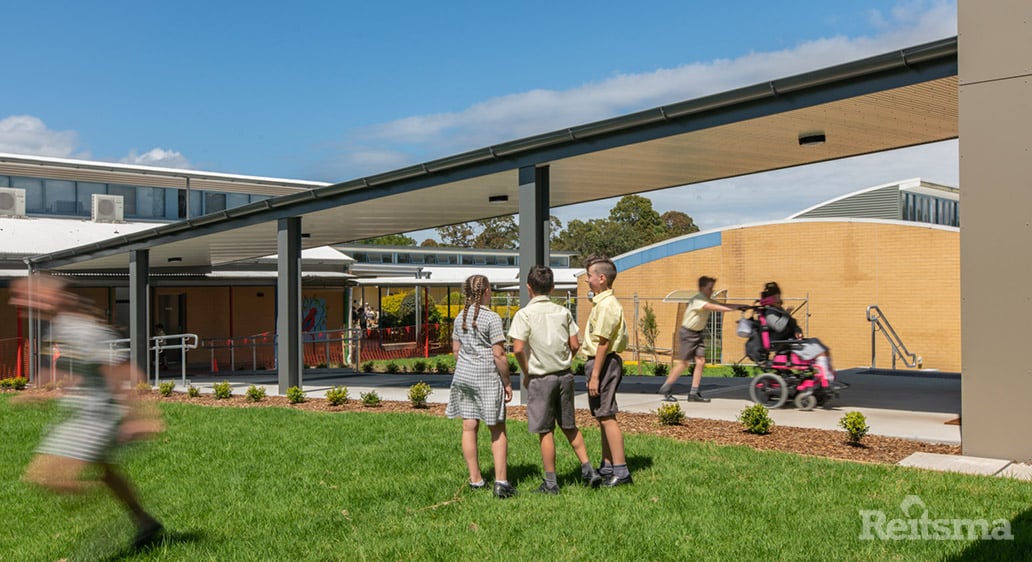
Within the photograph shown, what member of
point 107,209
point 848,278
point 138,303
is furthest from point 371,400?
point 107,209

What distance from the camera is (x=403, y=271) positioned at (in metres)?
44.7

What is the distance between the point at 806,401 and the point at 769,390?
1.42ft

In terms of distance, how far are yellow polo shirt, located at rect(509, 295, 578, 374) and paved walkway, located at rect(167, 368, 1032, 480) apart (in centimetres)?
305

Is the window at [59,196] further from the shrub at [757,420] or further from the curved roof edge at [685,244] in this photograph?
the shrub at [757,420]

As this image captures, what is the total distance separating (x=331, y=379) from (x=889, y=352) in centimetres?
1693

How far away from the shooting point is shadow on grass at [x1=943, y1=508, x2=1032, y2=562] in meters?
4.43

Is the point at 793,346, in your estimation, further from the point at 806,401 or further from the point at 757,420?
the point at 757,420

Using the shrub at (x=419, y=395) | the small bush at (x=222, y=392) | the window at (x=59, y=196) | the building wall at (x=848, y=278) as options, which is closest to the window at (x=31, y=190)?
the window at (x=59, y=196)

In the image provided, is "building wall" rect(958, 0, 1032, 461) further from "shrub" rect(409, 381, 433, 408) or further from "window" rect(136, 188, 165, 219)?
"window" rect(136, 188, 165, 219)

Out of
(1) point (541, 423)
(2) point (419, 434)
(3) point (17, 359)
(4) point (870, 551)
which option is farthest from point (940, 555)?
(3) point (17, 359)

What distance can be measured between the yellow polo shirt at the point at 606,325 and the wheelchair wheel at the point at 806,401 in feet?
14.8

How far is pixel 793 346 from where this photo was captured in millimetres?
9984

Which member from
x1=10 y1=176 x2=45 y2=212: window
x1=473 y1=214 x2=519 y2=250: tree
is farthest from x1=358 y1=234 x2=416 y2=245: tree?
x1=10 y1=176 x2=45 y2=212: window

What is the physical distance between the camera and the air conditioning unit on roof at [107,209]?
2808 cm
